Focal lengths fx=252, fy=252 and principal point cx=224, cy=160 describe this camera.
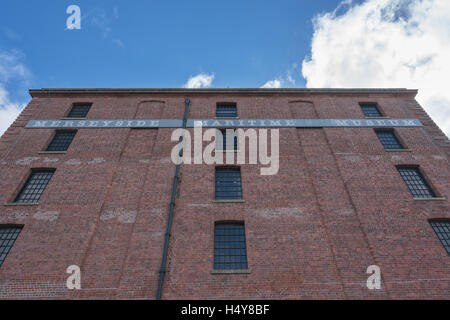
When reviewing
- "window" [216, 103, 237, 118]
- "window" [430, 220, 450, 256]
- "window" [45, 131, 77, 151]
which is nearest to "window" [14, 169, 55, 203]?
"window" [45, 131, 77, 151]

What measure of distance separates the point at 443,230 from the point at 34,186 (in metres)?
20.4

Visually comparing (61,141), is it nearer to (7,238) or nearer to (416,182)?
(7,238)

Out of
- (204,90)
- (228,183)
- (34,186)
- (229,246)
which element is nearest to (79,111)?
(34,186)

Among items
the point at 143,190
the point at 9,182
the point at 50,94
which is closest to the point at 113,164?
the point at 143,190

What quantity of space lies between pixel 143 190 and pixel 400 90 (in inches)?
765

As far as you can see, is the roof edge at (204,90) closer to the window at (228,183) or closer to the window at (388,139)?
the window at (388,139)

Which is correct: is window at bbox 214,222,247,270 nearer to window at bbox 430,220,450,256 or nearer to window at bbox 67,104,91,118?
window at bbox 430,220,450,256

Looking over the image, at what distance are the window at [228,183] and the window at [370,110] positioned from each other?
10.7 meters

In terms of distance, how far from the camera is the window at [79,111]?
686 inches

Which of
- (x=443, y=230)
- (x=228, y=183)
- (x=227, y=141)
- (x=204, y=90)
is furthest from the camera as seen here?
(x=204, y=90)

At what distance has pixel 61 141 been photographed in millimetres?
15641

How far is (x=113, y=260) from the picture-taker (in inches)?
412

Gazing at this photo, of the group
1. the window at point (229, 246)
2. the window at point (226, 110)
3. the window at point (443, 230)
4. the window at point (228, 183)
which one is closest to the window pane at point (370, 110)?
the window at point (443, 230)

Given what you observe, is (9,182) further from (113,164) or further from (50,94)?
(50,94)
